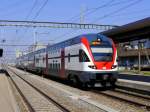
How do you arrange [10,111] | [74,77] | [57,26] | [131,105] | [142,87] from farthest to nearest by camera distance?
[57,26] → [74,77] → [142,87] → [131,105] → [10,111]

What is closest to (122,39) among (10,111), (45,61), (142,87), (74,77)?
(45,61)

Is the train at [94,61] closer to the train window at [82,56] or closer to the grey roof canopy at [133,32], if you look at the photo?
the train window at [82,56]

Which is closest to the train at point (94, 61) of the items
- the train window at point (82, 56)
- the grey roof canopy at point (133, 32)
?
the train window at point (82, 56)

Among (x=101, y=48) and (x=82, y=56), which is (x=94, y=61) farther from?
(x=101, y=48)

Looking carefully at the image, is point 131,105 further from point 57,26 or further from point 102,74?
point 57,26

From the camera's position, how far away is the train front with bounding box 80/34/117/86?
22.8m

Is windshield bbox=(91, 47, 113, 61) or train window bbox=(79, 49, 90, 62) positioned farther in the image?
windshield bbox=(91, 47, 113, 61)

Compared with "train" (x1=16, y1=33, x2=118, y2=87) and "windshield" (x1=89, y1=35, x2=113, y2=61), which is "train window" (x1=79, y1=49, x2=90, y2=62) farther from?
"windshield" (x1=89, y1=35, x2=113, y2=61)

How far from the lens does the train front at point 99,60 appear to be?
74.7 ft

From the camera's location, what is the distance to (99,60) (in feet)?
75.5

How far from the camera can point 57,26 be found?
200 ft

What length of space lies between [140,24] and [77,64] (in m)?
13.6

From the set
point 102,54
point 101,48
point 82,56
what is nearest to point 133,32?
point 101,48

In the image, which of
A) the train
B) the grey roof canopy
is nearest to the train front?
the train
